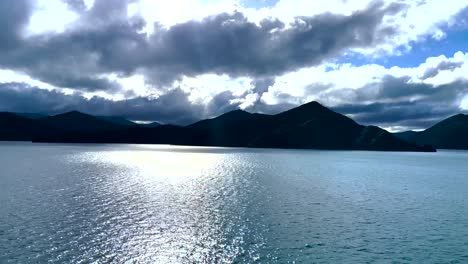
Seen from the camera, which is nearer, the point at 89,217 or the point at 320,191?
the point at 89,217

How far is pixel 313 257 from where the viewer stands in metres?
38.7

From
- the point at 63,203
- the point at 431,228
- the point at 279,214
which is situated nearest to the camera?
the point at 431,228

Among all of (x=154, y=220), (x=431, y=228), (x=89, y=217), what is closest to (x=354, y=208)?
(x=431, y=228)

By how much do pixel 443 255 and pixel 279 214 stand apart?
88.3 feet

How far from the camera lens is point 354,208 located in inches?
2682

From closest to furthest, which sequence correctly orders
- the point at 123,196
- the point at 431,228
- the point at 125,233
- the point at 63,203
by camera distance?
1. the point at 125,233
2. the point at 431,228
3. the point at 63,203
4. the point at 123,196

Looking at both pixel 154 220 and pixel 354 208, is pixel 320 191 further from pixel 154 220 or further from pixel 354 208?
pixel 154 220

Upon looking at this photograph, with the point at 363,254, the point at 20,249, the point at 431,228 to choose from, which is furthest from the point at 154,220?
the point at 431,228

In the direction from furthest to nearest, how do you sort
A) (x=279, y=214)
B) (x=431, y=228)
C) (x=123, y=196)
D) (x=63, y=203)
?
(x=123, y=196) < (x=63, y=203) < (x=279, y=214) < (x=431, y=228)

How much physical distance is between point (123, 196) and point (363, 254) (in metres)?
54.8

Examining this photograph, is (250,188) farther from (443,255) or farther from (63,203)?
(443,255)

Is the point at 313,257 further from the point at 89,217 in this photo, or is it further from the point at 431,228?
the point at 89,217

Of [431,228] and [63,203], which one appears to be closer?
[431,228]

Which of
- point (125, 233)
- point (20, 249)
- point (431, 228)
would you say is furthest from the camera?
point (431, 228)
